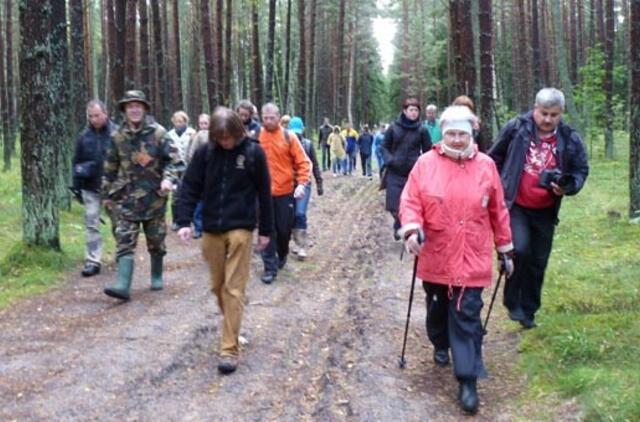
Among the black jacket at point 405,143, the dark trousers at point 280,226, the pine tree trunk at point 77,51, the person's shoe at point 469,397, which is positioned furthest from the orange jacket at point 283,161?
the pine tree trunk at point 77,51

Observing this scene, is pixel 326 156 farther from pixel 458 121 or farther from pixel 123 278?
pixel 458 121

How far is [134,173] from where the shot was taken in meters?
7.87

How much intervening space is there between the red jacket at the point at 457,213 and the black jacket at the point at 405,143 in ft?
18.1

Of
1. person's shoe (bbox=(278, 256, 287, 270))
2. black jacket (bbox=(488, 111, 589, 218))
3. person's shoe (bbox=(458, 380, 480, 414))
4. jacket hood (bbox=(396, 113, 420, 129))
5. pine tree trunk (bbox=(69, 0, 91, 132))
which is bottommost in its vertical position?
person's shoe (bbox=(458, 380, 480, 414))

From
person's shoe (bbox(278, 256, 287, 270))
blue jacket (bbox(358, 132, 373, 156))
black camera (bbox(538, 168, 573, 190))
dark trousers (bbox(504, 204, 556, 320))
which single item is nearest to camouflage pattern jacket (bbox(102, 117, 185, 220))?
person's shoe (bbox(278, 256, 287, 270))

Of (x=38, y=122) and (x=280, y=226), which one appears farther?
(x=280, y=226)

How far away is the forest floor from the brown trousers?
296 mm

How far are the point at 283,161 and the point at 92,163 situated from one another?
2.39 meters

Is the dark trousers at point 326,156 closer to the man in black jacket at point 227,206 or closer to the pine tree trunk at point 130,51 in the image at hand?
the pine tree trunk at point 130,51

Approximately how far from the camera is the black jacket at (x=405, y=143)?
10719 mm

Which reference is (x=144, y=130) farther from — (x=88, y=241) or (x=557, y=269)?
(x=557, y=269)

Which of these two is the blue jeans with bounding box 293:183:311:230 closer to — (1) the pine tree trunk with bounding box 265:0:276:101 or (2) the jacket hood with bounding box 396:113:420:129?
(2) the jacket hood with bounding box 396:113:420:129

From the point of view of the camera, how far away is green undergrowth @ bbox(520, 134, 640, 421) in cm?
490

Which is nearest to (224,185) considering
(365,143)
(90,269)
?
(90,269)
